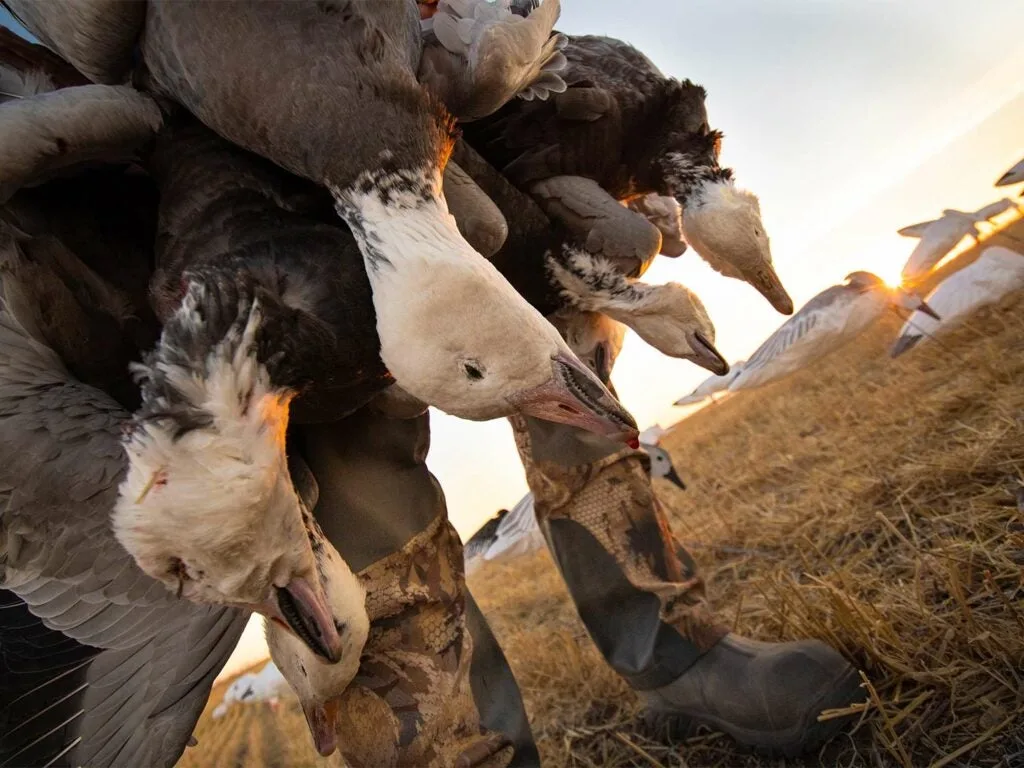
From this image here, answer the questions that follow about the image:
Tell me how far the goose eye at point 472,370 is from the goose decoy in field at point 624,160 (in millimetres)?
669

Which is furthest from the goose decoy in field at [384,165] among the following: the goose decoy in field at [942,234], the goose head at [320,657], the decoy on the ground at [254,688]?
the goose decoy in field at [942,234]

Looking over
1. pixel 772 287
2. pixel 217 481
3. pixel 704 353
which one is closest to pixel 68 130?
pixel 217 481

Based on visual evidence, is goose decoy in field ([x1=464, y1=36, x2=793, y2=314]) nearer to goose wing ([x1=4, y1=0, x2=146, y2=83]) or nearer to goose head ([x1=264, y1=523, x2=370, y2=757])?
goose wing ([x1=4, y1=0, x2=146, y2=83])

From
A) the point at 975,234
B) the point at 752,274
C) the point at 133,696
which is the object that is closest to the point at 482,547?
the point at 752,274

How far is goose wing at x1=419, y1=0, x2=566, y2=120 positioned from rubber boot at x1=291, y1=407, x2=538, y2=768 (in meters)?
→ 0.61

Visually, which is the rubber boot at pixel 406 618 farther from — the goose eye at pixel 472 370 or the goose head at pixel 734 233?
the goose head at pixel 734 233

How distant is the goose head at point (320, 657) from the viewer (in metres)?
0.93

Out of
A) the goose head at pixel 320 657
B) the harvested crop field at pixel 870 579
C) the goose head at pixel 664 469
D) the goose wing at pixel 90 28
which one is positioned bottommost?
the harvested crop field at pixel 870 579

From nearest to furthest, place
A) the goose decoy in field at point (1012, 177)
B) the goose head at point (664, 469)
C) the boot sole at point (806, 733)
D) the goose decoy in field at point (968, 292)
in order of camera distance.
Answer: the boot sole at point (806, 733)
the goose decoy in field at point (1012, 177)
the goose decoy in field at point (968, 292)
the goose head at point (664, 469)

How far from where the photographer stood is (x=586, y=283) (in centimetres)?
142

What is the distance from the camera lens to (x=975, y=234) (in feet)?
12.2

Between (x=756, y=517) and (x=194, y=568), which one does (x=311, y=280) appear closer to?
(x=194, y=568)

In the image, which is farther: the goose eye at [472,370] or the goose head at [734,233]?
the goose head at [734,233]

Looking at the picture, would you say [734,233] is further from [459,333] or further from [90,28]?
[90,28]
